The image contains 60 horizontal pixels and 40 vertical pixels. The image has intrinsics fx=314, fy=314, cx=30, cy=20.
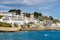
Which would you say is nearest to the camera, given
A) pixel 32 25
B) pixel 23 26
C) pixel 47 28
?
pixel 23 26

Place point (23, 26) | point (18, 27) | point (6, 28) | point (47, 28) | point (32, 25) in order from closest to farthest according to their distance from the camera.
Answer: point (6, 28)
point (18, 27)
point (23, 26)
point (32, 25)
point (47, 28)

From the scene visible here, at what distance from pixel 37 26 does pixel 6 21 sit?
46.3 ft

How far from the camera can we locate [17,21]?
8894 centimetres

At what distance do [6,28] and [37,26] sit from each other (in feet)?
76.0

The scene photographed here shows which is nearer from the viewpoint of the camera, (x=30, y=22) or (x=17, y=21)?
(x=17, y=21)

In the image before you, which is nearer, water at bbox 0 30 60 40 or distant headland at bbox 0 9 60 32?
water at bbox 0 30 60 40

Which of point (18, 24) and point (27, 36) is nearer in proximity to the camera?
point (27, 36)

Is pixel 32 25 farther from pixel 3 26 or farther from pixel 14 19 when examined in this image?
pixel 3 26

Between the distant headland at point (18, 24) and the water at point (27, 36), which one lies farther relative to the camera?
the distant headland at point (18, 24)

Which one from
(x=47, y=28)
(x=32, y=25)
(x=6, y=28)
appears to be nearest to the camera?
(x=6, y=28)

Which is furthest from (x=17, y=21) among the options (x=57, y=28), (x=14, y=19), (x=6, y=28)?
(x=57, y=28)

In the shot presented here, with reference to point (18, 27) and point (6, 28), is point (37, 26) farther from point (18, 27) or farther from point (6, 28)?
point (6, 28)

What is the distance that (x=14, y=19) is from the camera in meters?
90.6

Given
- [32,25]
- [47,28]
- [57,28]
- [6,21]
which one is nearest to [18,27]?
[6,21]
